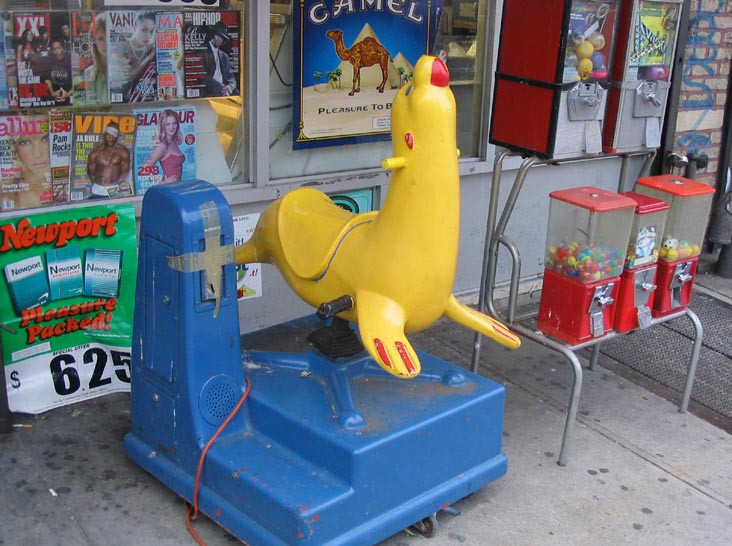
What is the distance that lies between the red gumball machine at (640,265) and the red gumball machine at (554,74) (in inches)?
14.0

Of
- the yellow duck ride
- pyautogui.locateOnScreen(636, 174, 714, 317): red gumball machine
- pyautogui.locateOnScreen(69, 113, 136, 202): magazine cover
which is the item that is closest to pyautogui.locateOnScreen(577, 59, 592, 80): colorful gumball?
pyautogui.locateOnScreen(636, 174, 714, 317): red gumball machine

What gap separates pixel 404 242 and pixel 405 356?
386 mm

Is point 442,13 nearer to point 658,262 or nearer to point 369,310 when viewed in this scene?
point 658,262

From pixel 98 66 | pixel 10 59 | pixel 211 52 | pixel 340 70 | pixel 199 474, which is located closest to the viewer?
pixel 199 474

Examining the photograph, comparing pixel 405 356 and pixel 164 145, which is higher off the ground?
pixel 164 145

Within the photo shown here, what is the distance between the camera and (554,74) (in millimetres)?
3736

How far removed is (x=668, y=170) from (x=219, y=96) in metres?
3.16

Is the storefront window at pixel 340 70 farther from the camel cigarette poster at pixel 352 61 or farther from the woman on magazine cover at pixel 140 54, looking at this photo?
the woman on magazine cover at pixel 140 54

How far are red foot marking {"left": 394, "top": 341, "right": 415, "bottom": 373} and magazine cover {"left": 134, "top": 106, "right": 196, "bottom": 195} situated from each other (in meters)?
1.73

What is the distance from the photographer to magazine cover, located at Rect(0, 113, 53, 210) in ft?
12.3

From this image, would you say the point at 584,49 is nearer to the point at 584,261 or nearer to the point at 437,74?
the point at 584,261

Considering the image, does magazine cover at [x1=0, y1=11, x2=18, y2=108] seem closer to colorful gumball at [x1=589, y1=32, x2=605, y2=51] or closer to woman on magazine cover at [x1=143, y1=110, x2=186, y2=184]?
woman on magazine cover at [x1=143, y1=110, x2=186, y2=184]

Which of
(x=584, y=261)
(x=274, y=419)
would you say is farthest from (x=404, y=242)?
(x=584, y=261)

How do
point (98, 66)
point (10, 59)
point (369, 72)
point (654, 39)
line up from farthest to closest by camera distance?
point (369, 72)
point (654, 39)
point (98, 66)
point (10, 59)
